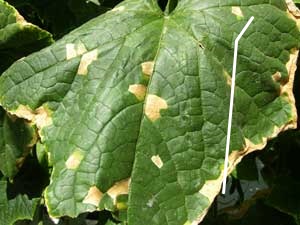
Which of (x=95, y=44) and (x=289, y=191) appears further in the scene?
(x=289, y=191)

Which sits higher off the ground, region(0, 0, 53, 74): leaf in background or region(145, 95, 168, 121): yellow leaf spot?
region(0, 0, 53, 74): leaf in background

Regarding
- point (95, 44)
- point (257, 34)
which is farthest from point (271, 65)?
point (95, 44)

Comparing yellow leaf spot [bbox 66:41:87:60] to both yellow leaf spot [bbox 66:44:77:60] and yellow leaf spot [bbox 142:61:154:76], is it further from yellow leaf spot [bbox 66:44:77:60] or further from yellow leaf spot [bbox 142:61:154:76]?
yellow leaf spot [bbox 142:61:154:76]

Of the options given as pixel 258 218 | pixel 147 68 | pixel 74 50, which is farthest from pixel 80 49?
pixel 258 218

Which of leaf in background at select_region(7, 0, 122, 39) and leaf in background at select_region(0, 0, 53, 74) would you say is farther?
leaf in background at select_region(7, 0, 122, 39)

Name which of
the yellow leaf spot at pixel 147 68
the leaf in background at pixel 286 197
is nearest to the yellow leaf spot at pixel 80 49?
the yellow leaf spot at pixel 147 68

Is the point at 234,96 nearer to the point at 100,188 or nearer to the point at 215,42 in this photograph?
the point at 215,42

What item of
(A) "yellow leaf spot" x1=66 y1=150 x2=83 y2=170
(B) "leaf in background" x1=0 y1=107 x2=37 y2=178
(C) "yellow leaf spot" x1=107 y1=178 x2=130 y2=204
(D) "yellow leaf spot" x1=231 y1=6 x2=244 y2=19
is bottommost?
(B) "leaf in background" x1=0 y1=107 x2=37 y2=178

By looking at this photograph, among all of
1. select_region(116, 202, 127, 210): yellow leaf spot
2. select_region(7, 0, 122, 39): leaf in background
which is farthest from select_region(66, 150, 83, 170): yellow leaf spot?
select_region(7, 0, 122, 39): leaf in background
